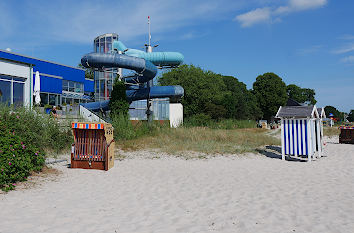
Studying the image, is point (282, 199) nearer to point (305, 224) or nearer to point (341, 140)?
point (305, 224)

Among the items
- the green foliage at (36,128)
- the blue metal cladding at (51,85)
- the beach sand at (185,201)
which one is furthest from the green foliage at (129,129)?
the blue metal cladding at (51,85)

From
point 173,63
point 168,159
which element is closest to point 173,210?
point 168,159

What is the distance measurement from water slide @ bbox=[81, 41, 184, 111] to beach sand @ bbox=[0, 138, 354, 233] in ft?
36.5

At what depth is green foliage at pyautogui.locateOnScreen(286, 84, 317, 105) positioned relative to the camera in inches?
2452

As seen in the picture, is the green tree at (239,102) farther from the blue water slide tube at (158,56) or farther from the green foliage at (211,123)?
the blue water slide tube at (158,56)

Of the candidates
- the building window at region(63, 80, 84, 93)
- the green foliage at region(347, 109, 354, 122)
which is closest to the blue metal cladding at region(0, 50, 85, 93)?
the building window at region(63, 80, 84, 93)

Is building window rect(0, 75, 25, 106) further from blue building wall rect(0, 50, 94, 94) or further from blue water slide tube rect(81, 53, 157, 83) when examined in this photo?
blue building wall rect(0, 50, 94, 94)

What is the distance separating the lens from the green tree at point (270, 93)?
50.2 m

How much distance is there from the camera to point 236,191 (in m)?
5.65

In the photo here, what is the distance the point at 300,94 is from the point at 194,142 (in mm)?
56691

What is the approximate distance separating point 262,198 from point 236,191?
0.67 meters

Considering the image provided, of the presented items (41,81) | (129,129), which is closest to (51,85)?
(41,81)

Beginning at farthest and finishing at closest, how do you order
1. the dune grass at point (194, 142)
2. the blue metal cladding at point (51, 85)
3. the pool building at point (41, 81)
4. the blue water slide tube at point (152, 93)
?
1. the blue metal cladding at point (51, 85)
2. the blue water slide tube at point (152, 93)
3. the pool building at point (41, 81)
4. the dune grass at point (194, 142)

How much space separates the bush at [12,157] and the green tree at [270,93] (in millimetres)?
48870
